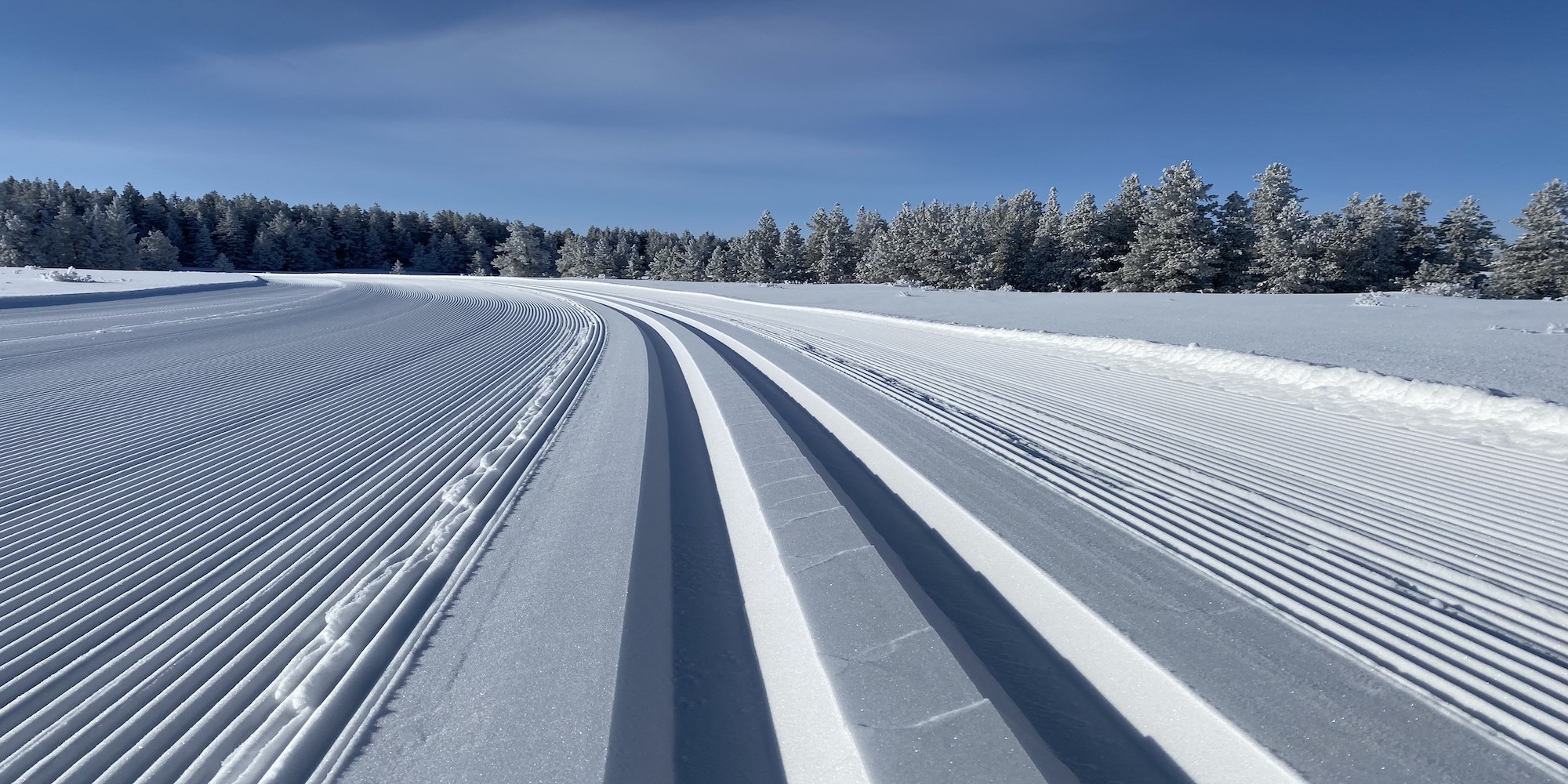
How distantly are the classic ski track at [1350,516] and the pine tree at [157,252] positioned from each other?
7963 centimetres

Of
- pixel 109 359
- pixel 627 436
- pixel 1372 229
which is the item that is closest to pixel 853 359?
pixel 627 436

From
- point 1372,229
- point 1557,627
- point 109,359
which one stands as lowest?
point 109,359

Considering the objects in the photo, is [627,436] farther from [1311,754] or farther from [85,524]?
[1311,754]

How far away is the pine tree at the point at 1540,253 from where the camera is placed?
25.8 m

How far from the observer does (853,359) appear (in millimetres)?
8016

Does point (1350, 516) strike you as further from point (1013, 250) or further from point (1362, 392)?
point (1013, 250)

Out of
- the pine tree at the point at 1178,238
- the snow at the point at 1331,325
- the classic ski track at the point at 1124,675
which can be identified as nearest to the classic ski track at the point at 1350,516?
the classic ski track at the point at 1124,675

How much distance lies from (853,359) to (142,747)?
710cm

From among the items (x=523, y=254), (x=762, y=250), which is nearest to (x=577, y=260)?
(x=523, y=254)

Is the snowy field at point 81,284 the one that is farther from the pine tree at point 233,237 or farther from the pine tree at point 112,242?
the pine tree at point 233,237

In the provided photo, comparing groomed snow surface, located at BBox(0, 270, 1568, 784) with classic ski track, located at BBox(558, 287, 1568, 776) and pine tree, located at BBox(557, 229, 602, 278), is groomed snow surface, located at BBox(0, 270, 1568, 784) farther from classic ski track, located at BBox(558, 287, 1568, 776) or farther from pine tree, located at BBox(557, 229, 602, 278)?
pine tree, located at BBox(557, 229, 602, 278)

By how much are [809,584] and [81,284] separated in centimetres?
3144

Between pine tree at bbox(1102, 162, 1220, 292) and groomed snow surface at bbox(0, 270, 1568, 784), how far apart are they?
29.0 m

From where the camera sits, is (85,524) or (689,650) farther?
(85,524)
